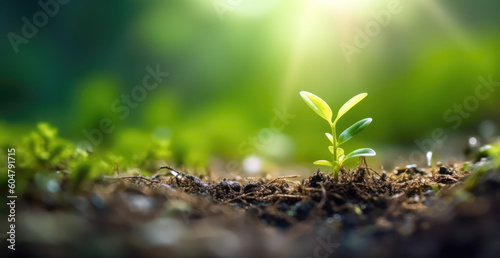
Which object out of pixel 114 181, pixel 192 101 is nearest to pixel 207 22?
pixel 192 101

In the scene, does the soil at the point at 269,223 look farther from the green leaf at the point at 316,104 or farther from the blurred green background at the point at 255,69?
the blurred green background at the point at 255,69

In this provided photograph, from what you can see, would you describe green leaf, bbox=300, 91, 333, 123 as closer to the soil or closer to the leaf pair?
the leaf pair

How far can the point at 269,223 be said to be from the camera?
4.93 feet

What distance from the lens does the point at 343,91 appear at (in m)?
4.66

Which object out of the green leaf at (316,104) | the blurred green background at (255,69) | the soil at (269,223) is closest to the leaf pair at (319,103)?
the green leaf at (316,104)

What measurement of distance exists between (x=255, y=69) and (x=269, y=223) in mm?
3364

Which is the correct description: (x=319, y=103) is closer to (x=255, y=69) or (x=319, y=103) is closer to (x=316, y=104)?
(x=316, y=104)

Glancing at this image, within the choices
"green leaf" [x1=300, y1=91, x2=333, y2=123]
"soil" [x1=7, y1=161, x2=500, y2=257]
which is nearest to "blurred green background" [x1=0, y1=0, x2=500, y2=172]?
"green leaf" [x1=300, y1=91, x2=333, y2=123]

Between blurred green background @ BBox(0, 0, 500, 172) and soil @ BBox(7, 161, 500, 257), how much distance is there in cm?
211

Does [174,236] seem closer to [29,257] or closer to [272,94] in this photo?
[29,257]

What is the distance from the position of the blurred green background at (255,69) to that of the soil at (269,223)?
211 centimetres

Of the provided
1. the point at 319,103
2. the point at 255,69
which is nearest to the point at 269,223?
the point at 319,103

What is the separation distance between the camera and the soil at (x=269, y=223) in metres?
0.88

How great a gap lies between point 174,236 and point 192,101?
3664 millimetres
